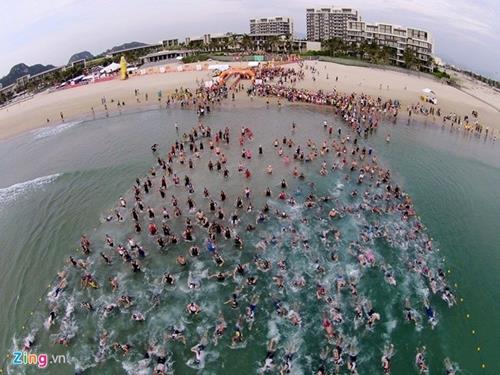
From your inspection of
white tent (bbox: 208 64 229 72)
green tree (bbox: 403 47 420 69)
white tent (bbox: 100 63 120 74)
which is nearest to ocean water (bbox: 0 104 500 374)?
white tent (bbox: 208 64 229 72)

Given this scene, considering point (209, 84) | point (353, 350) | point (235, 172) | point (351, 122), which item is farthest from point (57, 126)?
point (353, 350)

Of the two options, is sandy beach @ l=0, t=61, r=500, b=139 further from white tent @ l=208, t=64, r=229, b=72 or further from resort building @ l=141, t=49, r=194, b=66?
resort building @ l=141, t=49, r=194, b=66

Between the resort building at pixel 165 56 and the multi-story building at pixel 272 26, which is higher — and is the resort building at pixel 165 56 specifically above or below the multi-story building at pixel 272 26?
below

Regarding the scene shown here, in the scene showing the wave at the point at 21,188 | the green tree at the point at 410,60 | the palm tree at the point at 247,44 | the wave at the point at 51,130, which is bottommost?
the wave at the point at 21,188

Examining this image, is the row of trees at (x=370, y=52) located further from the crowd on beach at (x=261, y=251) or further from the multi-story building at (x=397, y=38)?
the crowd on beach at (x=261, y=251)

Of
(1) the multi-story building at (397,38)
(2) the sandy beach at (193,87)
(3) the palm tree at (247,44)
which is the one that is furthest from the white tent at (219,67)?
(1) the multi-story building at (397,38)

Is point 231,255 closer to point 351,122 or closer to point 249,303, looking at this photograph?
point 249,303
